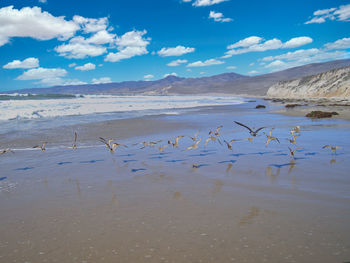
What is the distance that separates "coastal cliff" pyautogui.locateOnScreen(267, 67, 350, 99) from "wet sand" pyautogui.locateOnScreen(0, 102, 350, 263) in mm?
37339

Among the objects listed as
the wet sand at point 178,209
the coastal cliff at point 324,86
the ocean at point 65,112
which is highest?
the coastal cliff at point 324,86

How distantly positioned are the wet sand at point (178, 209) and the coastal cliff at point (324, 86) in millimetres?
37339

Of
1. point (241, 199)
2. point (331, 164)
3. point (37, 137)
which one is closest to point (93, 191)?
point (241, 199)

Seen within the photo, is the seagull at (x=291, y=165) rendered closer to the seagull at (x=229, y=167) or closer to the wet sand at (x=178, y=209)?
the wet sand at (x=178, y=209)

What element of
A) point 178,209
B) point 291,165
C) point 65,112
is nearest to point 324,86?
point 65,112

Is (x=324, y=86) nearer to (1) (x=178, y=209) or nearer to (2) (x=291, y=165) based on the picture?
(2) (x=291, y=165)

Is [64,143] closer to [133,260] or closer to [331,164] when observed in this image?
[133,260]

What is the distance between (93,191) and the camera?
4.58 meters

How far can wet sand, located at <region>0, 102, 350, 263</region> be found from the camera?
2.81m

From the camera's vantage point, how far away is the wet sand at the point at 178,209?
2.81 metres

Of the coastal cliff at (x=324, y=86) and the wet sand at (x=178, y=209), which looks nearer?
the wet sand at (x=178, y=209)

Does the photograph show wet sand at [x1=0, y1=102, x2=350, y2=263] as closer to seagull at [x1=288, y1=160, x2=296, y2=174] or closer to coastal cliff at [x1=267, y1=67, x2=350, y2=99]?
seagull at [x1=288, y1=160, x2=296, y2=174]

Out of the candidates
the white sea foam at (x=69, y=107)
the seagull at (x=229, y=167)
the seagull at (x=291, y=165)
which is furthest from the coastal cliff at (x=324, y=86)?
the seagull at (x=229, y=167)

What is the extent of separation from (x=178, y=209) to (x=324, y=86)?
167ft
